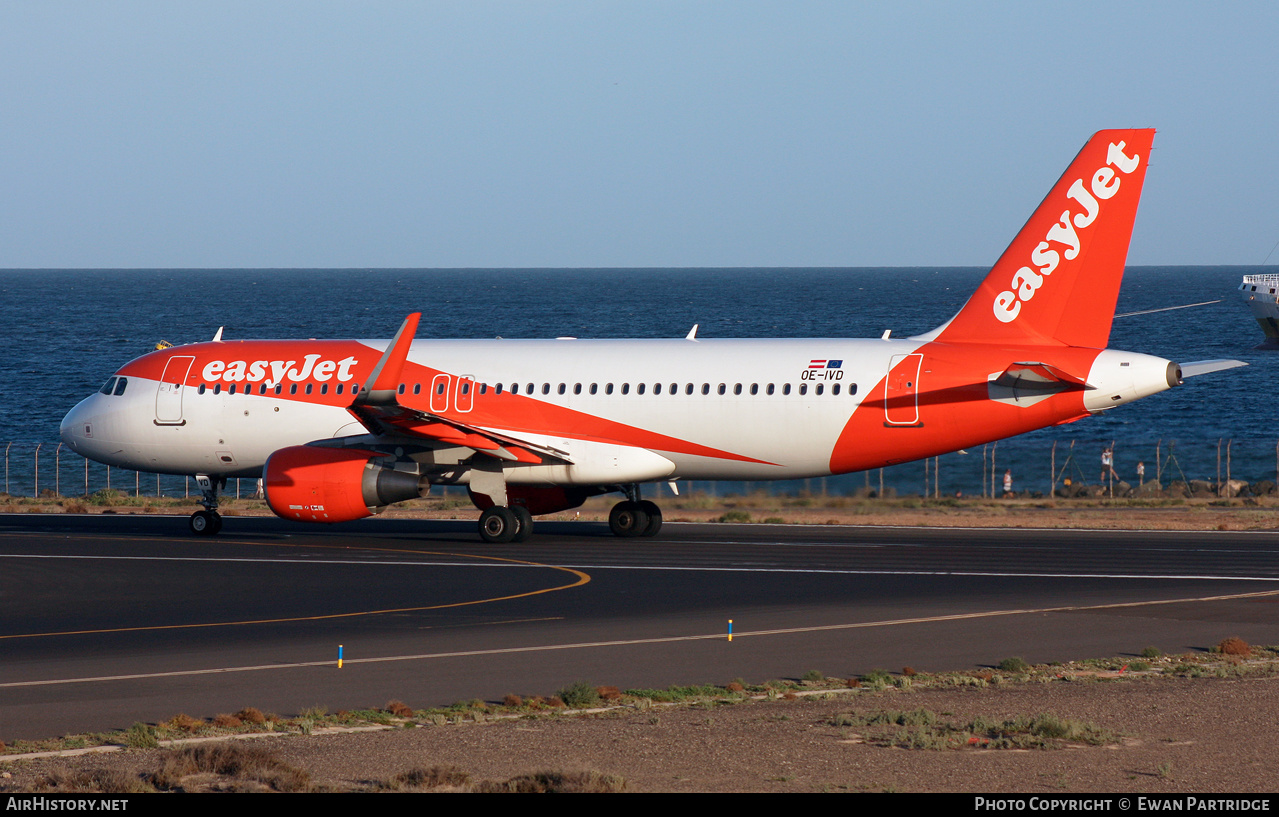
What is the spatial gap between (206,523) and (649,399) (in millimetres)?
10475

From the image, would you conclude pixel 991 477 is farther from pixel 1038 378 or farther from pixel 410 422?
pixel 410 422

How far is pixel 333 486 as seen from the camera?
99.3ft

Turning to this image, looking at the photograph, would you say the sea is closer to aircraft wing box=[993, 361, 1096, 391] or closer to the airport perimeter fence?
the airport perimeter fence

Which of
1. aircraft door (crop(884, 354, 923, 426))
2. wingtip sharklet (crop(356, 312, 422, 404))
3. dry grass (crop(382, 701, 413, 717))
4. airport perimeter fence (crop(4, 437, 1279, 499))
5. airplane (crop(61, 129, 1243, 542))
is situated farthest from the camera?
airport perimeter fence (crop(4, 437, 1279, 499))

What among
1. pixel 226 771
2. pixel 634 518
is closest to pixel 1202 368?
pixel 634 518

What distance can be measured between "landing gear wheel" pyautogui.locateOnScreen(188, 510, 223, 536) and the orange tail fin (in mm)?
16759

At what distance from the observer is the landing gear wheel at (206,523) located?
112 ft

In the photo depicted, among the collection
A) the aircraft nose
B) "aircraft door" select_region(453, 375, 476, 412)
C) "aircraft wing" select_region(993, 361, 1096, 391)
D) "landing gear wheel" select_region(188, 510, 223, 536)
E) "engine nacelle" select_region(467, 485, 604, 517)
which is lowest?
"landing gear wheel" select_region(188, 510, 223, 536)

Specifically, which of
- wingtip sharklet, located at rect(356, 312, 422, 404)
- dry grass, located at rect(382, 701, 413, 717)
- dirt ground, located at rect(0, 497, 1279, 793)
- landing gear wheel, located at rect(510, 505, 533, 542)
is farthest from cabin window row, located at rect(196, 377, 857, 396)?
dry grass, located at rect(382, 701, 413, 717)

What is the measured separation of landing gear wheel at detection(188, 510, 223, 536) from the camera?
34250mm

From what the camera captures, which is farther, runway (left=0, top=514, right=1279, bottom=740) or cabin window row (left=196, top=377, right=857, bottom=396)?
cabin window row (left=196, top=377, right=857, bottom=396)

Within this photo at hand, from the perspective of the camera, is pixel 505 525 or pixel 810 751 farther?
pixel 505 525

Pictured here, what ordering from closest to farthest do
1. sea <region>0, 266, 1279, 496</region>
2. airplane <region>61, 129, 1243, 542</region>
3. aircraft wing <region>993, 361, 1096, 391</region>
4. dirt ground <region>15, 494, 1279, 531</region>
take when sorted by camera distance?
1. aircraft wing <region>993, 361, 1096, 391</region>
2. airplane <region>61, 129, 1243, 542</region>
3. dirt ground <region>15, 494, 1279, 531</region>
4. sea <region>0, 266, 1279, 496</region>

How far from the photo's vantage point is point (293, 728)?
13.5m
